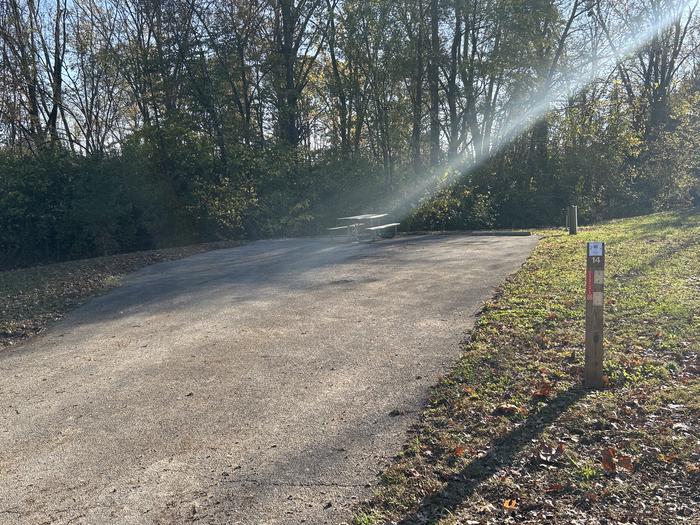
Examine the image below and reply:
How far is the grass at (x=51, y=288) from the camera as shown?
7.94m

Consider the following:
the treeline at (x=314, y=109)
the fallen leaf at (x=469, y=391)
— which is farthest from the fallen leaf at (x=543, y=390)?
the treeline at (x=314, y=109)

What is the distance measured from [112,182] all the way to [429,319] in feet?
48.3

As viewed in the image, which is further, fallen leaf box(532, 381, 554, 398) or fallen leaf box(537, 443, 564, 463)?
fallen leaf box(532, 381, 554, 398)

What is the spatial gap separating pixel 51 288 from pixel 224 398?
7.12m

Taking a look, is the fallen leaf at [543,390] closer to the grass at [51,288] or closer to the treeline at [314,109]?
the grass at [51,288]

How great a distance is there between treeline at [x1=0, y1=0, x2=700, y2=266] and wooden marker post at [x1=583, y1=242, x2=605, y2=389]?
52.8 feet

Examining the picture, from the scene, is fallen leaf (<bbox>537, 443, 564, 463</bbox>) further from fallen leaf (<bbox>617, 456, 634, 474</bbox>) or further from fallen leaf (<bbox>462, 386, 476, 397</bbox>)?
fallen leaf (<bbox>462, 386, 476, 397</bbox>)

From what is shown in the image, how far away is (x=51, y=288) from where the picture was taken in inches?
409

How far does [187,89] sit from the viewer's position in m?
23.3

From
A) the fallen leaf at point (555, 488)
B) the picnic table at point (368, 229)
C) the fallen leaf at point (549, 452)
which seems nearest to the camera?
the fallen leaf at point (555, 488)

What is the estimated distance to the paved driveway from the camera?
11.0ft

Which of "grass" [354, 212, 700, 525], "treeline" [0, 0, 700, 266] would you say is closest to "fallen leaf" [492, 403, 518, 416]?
"grass" [354, 212, 700, 525]

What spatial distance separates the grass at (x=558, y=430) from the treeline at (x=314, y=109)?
14659 mm

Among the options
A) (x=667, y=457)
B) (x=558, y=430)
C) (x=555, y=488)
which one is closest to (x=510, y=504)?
(x=555, y=488)
